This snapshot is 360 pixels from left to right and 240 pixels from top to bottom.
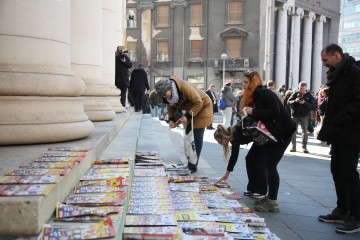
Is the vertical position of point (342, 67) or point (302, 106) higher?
point (342, 67)

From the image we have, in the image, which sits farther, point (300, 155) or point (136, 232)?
point (300, 155)

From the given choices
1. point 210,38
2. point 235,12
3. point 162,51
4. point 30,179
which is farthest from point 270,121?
point 162,51

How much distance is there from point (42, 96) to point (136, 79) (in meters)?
9.28

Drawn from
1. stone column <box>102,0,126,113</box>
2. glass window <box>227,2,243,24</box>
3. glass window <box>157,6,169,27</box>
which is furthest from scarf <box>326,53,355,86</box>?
glass window <box>157,6,169,27</box>

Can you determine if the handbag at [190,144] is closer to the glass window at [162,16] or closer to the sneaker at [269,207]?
the sneaker at [269,207]

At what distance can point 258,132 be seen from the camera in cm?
459

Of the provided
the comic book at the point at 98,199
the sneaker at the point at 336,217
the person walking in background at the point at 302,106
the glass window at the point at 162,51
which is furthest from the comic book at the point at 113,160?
Result: the glass window at the point at 162,51

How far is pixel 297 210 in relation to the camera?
471 cm

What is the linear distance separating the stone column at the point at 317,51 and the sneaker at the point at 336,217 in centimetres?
4871

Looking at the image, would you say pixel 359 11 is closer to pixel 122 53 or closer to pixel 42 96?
pixel 122 53

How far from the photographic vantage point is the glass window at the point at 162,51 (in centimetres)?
4184

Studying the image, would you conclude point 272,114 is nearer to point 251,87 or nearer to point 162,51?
point 251,87

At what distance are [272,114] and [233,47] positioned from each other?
37.2 metres

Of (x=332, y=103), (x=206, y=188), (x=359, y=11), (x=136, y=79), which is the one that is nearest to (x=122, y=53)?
Result: (x=136, y=79)
